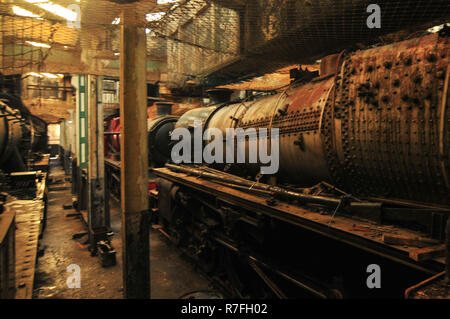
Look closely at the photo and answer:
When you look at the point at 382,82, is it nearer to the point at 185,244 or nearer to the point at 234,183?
the point at 234,183

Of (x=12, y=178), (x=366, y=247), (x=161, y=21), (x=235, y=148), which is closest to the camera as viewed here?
(x=366, y=247)

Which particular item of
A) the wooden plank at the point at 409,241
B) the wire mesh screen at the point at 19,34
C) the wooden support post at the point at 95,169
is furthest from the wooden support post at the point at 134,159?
the wooden support post at the point at 95,169

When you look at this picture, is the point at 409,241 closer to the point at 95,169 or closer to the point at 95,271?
the point at 95,271

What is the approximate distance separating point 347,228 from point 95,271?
4.95 meters

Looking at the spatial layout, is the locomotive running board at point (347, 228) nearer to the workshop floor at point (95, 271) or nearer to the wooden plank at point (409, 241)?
the wooden plank at point (409, 241)

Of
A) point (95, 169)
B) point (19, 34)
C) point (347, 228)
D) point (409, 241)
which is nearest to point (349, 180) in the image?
point (347, 228)

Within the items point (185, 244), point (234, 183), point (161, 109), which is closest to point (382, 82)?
point (234, 183)

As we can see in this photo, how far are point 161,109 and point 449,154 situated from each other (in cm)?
865

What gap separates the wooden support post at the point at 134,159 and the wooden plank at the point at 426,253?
2636 millimetres

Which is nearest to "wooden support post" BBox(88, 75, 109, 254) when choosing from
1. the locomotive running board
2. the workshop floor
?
the workshop floor

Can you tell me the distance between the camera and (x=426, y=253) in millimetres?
1748

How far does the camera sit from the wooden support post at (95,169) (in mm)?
6391

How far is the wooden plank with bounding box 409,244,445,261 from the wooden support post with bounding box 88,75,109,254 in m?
6.18

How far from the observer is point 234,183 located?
4.23 m
